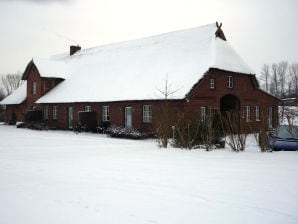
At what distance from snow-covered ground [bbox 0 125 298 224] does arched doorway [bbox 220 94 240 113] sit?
16494mm

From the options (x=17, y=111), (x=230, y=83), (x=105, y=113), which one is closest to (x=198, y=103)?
(x=230, y=83)

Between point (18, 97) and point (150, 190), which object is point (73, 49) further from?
point (150, 190)

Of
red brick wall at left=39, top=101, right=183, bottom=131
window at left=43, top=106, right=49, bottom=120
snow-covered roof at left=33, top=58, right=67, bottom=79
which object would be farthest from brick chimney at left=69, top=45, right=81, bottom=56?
red brick wall at left=39, top=101, right=183, bottom=131

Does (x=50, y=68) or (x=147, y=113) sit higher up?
(x=50, y=68)

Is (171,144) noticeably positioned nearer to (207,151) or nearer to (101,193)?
(207,151)

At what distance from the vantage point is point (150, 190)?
8.45 meters

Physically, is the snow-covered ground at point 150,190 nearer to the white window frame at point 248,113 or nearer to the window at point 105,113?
the window at point 105,113

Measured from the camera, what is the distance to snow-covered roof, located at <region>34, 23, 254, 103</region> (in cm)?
2666

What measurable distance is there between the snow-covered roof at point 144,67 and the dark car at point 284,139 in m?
9.15

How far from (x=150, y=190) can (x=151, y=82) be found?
19.5 metres

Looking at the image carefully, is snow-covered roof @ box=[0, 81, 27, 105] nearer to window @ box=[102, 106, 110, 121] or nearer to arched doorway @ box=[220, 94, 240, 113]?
window @ box=[102, 106, 110, 121]

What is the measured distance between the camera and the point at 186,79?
83.8 feet

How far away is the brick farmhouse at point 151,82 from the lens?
26.1 meters

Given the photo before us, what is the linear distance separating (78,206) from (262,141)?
10.4 metres
